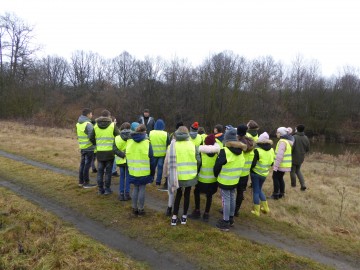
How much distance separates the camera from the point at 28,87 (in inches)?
1345

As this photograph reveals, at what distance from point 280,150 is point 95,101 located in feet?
162

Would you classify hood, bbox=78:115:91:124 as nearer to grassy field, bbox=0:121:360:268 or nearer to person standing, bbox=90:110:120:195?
person standing, bbox=90:110:120:195

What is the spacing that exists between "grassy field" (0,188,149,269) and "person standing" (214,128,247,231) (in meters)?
2.09

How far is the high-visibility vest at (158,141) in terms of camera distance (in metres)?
7.64

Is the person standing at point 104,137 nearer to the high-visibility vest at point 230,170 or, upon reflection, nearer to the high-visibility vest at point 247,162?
the high-visibility vest at point 230,170

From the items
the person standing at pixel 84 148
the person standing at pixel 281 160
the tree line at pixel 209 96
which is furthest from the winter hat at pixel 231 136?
the tree line at pixel 209 96

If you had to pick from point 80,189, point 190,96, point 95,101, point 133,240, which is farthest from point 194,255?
point 95,101

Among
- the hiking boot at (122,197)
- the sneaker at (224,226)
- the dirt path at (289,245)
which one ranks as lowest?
the dirt path at (289,245)

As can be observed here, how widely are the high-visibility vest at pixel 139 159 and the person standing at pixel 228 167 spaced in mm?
→ 1472

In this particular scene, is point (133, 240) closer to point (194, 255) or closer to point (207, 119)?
point (194, 255)

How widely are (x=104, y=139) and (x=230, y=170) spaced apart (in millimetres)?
3357

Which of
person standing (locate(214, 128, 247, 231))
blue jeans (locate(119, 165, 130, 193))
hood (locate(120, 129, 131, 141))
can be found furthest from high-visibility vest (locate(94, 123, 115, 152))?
person standing (locate(214, 128, 247, 231))

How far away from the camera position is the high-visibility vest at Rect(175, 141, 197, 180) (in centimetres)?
546

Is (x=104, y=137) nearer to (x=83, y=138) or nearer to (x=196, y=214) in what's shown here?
(x=83, y=138)
